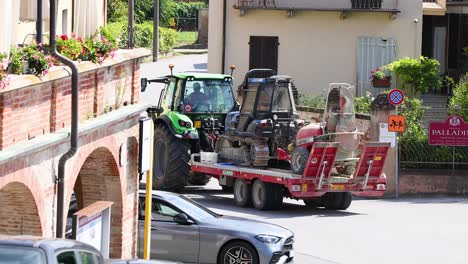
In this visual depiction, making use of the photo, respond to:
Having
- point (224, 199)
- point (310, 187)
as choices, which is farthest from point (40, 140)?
point (224, 199)

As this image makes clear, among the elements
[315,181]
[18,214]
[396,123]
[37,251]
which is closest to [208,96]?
[396,123]

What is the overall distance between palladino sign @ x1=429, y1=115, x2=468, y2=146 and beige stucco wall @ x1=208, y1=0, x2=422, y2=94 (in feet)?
26.5

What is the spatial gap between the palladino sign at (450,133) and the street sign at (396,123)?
1.21 metres

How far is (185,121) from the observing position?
101 ft

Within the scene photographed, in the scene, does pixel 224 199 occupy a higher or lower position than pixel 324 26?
lower

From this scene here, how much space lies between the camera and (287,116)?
96.8ft

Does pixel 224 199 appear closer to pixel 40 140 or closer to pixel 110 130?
pixel 110 130

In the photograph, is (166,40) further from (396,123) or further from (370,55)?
(396,123)

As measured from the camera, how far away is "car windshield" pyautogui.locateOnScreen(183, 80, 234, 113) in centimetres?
3144

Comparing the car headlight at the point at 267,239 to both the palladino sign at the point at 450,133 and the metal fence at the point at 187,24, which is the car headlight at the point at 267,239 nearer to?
the palladino sign at the point at 450,133

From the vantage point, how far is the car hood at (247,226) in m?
20.6

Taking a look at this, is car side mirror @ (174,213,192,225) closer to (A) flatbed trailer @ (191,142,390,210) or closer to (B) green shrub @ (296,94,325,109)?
(A) flatbed trailer @ (191,142,390,210)

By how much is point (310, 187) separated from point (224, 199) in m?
3.66

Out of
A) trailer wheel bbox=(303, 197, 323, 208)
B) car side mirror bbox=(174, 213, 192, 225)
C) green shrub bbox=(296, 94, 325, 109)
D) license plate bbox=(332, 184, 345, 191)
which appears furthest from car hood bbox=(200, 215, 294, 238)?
green shrub bbox=(296, 94, 325, 109)
